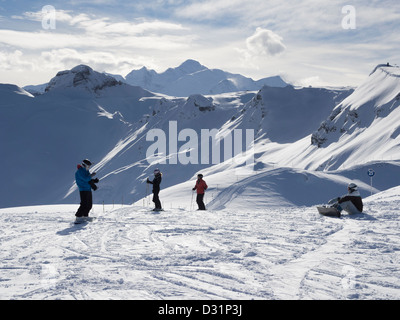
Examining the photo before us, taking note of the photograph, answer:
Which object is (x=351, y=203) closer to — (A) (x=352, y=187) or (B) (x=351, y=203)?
(B) (x=351, y=203)

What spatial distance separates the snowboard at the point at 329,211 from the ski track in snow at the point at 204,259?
418 millimetres

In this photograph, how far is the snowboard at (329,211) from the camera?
39.6 feet

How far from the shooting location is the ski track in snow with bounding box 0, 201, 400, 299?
5.53 metres

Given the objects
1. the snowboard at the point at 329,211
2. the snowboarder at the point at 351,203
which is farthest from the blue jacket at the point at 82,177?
the snowboarder at the point at 351,203

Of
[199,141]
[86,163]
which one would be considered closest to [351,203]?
[86,163]

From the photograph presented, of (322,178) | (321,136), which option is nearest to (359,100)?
(321,136)

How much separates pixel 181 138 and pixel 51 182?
39417 mm

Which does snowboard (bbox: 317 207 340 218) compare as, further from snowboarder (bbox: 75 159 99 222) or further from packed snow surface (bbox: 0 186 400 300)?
snowboarder (bbox: 75 159 99 222)

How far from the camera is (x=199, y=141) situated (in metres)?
106

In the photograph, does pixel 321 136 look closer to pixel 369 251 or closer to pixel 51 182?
pixel 369 251

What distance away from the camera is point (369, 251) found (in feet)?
25.0

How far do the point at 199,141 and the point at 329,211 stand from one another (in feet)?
307

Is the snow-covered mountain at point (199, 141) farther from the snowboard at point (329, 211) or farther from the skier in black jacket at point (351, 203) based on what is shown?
the skier in black jacket at point (351, 203)
